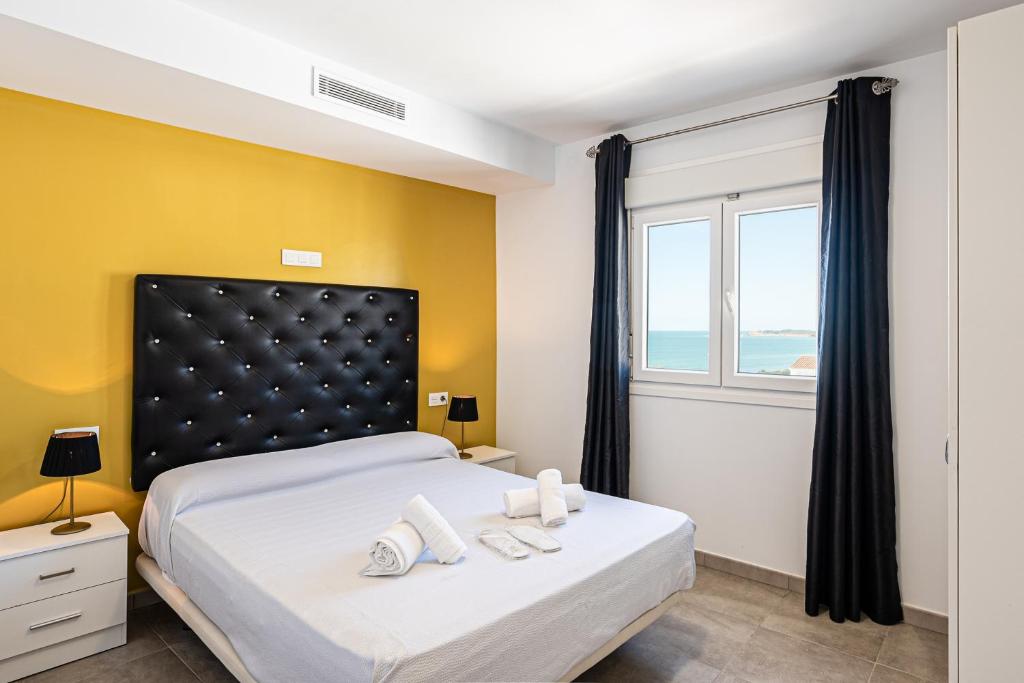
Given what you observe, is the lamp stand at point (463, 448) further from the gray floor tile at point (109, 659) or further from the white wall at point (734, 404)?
the gray floor tile at point (109, 659)

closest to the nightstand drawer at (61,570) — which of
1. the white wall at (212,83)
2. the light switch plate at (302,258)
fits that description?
the light switch plate at (302,258)

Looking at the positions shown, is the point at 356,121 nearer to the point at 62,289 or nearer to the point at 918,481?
the point at 62,289

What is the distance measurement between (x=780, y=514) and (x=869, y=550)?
0.45 metres

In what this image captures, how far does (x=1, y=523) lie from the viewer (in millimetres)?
2342

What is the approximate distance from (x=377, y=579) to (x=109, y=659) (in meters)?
1.39

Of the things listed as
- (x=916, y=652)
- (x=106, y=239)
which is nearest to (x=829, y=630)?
(x=916, y=652)

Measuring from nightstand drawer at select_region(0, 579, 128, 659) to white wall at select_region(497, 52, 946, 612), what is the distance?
2.53 m

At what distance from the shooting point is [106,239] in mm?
2600

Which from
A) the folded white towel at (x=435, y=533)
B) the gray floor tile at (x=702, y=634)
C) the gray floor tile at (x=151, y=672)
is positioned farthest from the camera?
the gray floor tile at (x=702, y=634)

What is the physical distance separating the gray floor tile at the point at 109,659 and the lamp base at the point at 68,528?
489mm

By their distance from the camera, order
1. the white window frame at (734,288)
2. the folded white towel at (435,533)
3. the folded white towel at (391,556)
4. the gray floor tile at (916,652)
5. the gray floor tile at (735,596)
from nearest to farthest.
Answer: the folded white towel at (391,556) < the folded white towel at (435,533) < the gray floor tile at (916,652) < the gray floor tile at (735,596) < the white window frame at (734,288)

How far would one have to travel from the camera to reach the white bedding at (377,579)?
4.78 ft

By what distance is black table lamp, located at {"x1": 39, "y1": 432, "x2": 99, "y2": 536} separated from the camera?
223 centimetres

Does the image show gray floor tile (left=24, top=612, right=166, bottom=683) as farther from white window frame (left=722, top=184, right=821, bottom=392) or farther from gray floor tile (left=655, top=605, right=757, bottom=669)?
white window frame (left=722, top=184, right=821, bottom=392)
